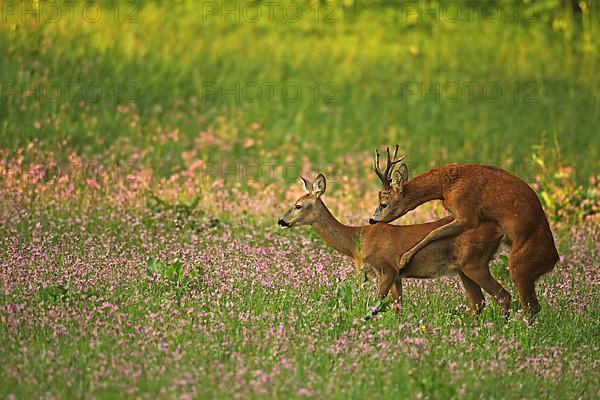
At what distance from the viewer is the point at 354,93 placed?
59.9 ft

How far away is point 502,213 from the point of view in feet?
29.8

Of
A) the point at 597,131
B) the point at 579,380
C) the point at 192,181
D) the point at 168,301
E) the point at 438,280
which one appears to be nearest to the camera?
the point at 579,380

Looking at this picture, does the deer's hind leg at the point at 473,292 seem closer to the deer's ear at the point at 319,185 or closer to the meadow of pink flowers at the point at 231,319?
the meadow of pink flowers at the point at 231,319

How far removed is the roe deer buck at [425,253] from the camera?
905cm

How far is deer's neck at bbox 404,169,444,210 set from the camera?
945 centimetres

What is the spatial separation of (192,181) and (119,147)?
127 cm

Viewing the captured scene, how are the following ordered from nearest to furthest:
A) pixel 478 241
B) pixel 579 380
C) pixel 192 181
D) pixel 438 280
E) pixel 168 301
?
pixel 579 380
pixel 168 301
pixel 478 241
pixel 438 280
pixel 192 181

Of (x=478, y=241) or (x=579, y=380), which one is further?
(x=478, y=241)

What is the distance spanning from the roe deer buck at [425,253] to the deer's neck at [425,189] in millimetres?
229

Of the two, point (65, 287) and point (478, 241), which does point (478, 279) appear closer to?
point (478, 241)

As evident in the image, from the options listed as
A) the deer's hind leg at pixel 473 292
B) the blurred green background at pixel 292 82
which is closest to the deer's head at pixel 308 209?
the deer's hind leg at pixel 473 292

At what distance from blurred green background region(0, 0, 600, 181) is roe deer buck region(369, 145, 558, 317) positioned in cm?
524

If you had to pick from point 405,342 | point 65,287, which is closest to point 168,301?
point 65,287

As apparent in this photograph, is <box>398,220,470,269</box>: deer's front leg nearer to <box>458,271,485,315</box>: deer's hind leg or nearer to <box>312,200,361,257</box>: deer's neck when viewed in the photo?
<box>458,271,485,315</box>: deer's hind leg
